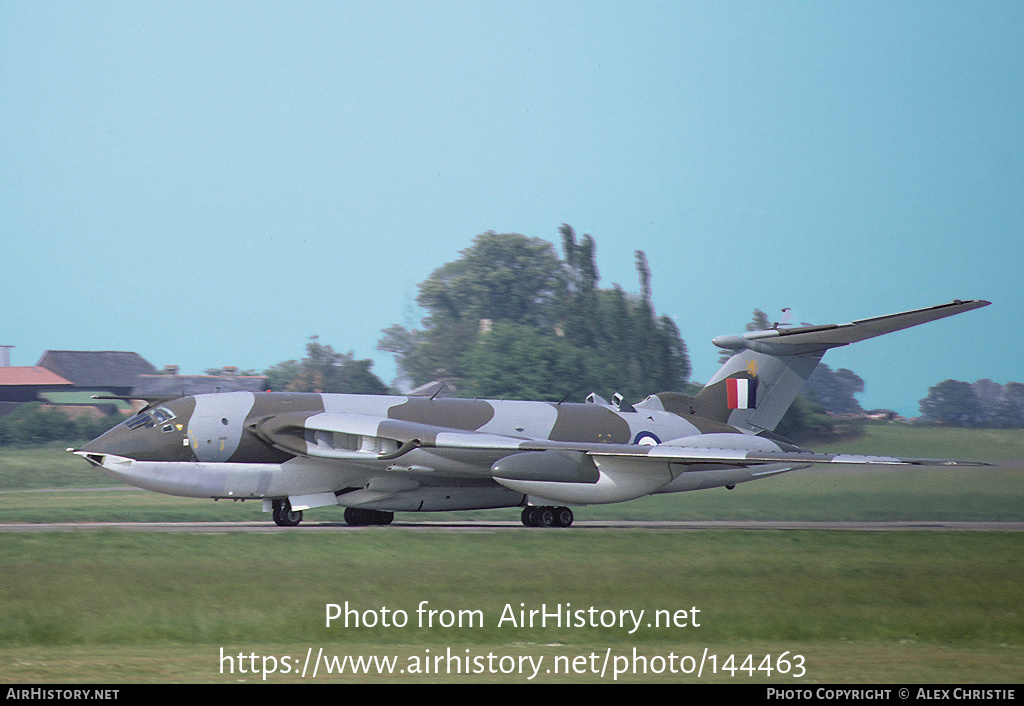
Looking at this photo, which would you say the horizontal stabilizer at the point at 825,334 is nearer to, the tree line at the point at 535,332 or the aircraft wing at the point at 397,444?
the aircraft wing at the point at 397,444

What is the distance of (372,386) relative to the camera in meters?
57.8

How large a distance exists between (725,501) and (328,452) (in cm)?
1073

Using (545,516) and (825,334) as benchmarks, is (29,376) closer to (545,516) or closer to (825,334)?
(545,516)

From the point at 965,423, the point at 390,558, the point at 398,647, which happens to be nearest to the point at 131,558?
the point at 390,558

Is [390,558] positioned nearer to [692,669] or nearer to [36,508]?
[692,669]

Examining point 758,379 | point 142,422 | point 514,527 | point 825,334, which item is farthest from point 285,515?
point 825,334

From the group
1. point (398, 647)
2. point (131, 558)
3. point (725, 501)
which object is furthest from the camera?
point (725, 501)

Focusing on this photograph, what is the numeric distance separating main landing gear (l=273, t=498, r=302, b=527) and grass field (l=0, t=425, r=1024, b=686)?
10.5 feet

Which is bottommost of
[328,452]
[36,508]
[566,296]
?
[36,508]

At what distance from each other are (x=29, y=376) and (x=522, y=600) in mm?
60426

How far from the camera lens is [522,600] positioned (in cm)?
1424

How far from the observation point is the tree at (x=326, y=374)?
5803 cm

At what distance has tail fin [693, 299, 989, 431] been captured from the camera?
28.4m

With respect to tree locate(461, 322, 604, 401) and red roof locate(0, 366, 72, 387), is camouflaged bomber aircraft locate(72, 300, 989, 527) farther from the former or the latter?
red roof locate(0, 366, 72, 387)
